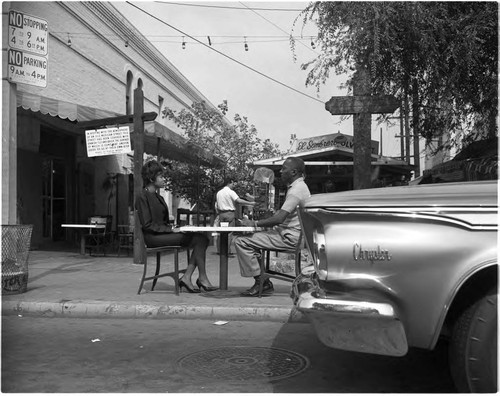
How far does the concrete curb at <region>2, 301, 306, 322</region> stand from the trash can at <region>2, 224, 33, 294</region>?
455mm

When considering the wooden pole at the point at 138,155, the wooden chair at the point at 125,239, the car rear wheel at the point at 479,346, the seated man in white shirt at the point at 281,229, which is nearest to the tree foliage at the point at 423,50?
the seated man in white shirt at the point at 281,229

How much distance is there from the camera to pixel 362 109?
8.49 m

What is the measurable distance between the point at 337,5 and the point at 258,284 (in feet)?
14.5

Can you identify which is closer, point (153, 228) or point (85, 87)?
point (153, 228)

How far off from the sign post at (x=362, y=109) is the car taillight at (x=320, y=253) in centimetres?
544

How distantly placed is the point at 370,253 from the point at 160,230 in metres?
3.99

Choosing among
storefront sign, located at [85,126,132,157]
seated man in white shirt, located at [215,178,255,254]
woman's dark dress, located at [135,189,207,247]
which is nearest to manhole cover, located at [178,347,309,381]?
woman's dark dress, located at [135,189,207,247]

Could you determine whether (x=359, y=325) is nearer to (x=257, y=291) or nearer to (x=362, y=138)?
(x=257, y=291)

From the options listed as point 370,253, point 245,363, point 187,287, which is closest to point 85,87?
point 187,287

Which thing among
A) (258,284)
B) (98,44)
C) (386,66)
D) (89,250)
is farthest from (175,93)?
(258,284)

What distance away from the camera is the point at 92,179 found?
1605 centimetres

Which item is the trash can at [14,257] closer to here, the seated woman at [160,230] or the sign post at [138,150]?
the seated woman at [160,230]

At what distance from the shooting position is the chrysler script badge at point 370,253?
2.89m

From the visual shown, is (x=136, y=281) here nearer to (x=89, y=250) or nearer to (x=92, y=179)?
(x=89, y=250)
